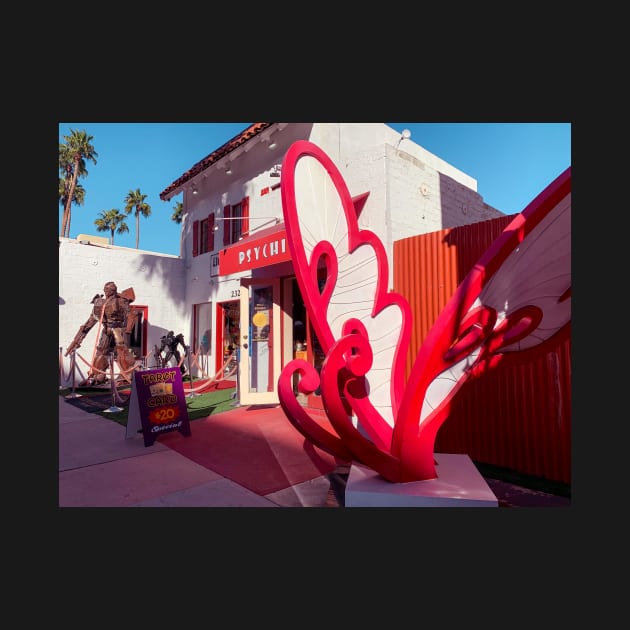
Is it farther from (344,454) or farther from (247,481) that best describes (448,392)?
(247,481)

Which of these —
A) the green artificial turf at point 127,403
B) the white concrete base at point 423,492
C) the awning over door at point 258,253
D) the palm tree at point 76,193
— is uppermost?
the palm tree at point 76,193

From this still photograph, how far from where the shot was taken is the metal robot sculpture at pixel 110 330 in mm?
9492

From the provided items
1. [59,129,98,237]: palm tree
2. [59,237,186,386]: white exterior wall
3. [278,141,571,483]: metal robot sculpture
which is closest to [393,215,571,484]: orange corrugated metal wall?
[278,141,571,483]: metal robot sculpture

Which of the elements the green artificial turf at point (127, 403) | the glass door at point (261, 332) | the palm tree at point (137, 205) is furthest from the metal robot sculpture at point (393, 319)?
the palm tree at point (137, 205)

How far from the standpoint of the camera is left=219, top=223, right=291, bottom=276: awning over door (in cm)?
601

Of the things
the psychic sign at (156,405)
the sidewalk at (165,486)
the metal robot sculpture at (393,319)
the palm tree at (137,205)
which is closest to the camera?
the metal robot sculpture at (393,319)

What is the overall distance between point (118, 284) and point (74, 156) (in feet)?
48.1

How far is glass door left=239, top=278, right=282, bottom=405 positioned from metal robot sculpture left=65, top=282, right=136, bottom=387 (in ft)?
13.6

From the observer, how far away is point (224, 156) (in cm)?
980

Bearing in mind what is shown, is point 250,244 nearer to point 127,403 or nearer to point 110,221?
point 127,403

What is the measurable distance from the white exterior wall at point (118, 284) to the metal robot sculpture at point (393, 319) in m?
9.21

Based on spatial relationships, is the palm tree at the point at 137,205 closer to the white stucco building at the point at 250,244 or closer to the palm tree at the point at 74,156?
the palm tree at the point at 74,156

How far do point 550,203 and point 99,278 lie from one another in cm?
1111

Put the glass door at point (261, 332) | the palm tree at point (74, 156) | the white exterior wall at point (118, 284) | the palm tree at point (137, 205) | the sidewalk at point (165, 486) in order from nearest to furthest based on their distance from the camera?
the sidewalk at point (165, 486), the glass door at point (261, 332), the white exterior wall at point (118, 284), the palm tree at point (74, 156), the palm tree at point (137, 205)
